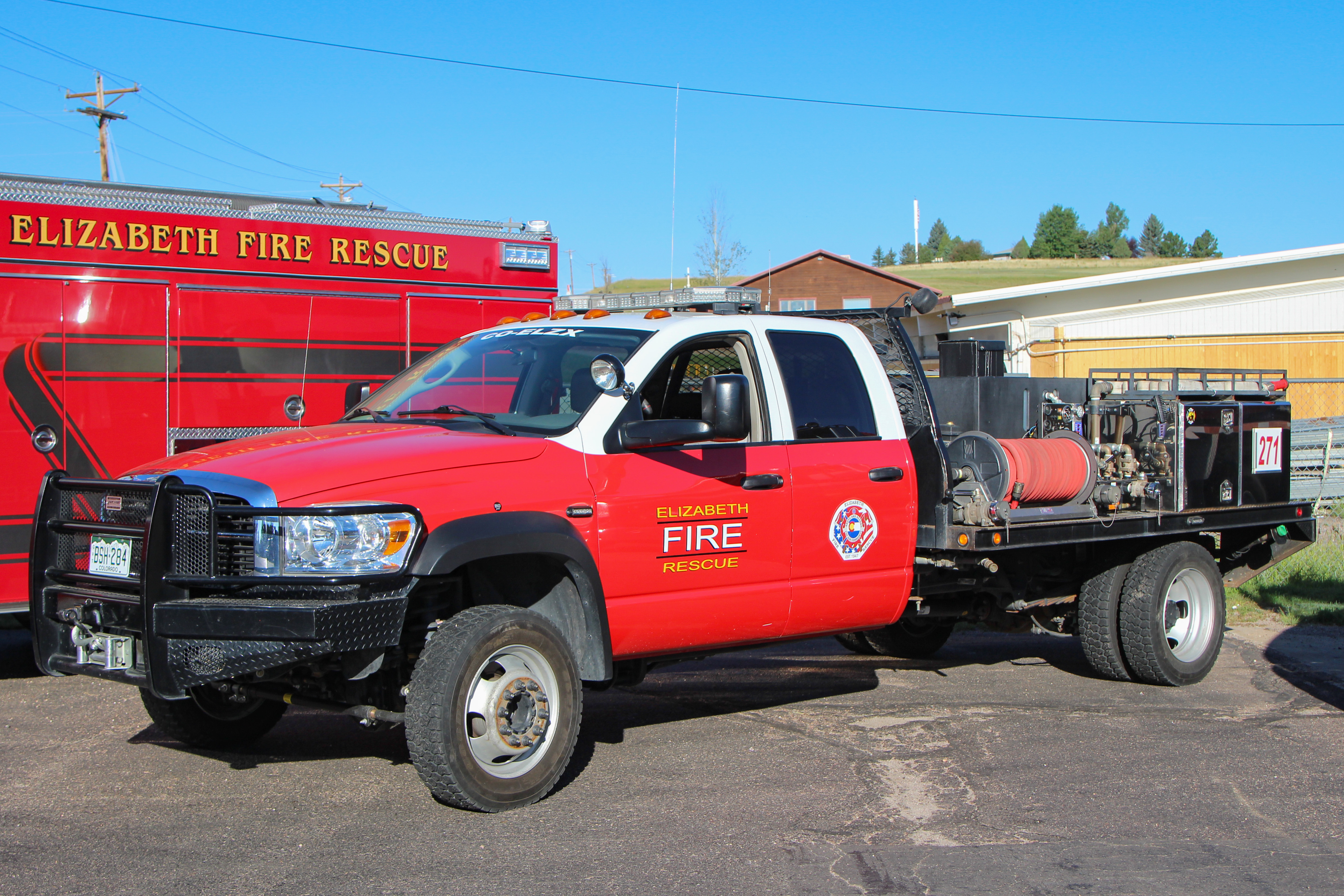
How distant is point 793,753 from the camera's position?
6.05m

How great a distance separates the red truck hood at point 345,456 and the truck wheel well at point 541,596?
1.52ft

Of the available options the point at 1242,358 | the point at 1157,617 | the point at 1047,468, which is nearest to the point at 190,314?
the point at 1047,468

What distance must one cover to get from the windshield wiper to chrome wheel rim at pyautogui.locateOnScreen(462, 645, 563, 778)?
3.12ft

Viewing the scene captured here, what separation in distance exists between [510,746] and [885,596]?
89.0 inches

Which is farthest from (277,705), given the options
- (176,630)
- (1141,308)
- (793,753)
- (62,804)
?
(1141,308)

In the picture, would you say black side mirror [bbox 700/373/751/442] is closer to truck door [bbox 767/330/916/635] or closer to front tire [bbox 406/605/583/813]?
truck door [bbox 767/330/916/635]

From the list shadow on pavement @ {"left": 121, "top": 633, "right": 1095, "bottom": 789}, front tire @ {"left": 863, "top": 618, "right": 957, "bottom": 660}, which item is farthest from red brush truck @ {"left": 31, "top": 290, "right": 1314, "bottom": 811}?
front tire @ {"left": 863, "top": 618, "right": 957, "bottom": 660}

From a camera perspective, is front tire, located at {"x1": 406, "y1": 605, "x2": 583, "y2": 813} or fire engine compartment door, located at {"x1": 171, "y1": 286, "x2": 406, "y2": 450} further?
fire engine compartment door, located at {"x1": 171, "y1": 286, "x2": 406, "y2": 450}

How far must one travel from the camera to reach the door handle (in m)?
5.75

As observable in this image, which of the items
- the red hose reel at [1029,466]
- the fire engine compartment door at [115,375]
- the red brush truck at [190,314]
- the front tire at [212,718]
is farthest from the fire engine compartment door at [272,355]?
the red hose reel at [1029,466]

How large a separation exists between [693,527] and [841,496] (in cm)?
92

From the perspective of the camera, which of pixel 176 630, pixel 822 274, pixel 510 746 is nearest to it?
pixel 176 630

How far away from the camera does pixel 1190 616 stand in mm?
8008

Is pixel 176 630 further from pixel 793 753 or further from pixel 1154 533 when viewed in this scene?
pixel 1154 533
